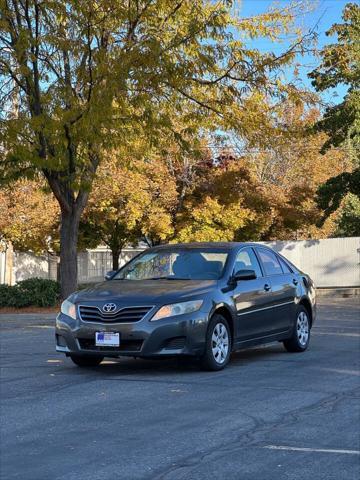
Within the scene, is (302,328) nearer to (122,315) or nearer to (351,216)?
(122,315)

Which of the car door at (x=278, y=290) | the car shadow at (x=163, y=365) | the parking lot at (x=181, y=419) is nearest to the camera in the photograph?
the parking lot at (x=181, y=419)

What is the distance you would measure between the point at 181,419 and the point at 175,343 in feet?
7.18

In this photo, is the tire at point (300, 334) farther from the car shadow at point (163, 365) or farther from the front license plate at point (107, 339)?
the front license plate at point (107, 339)

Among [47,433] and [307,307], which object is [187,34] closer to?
[307,307]

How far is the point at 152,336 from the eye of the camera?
29.2 ft

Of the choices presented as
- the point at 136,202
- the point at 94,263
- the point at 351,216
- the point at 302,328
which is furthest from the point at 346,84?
the point at 94,263

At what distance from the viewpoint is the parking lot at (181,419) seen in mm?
5422

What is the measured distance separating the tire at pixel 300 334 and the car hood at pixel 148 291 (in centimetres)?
229

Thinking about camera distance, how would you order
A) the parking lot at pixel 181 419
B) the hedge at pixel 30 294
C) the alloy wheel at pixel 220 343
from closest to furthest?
the parking lot at pixel 181 419, the alloy wheel at pixel 220 343, the hedge at pixel 30 294

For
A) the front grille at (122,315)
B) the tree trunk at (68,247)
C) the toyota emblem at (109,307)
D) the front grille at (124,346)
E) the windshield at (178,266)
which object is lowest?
the front grille at (124,346)

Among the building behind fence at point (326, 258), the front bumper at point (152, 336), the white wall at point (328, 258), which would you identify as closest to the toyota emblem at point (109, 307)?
the front bumper at point (152, 336)

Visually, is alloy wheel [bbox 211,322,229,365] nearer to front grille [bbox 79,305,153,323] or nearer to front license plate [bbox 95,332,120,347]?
front grille [bbox 79,305,153,323]

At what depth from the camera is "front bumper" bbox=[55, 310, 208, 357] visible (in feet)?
29.3

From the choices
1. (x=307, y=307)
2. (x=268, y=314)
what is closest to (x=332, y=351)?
→ (x=307, y=307)
